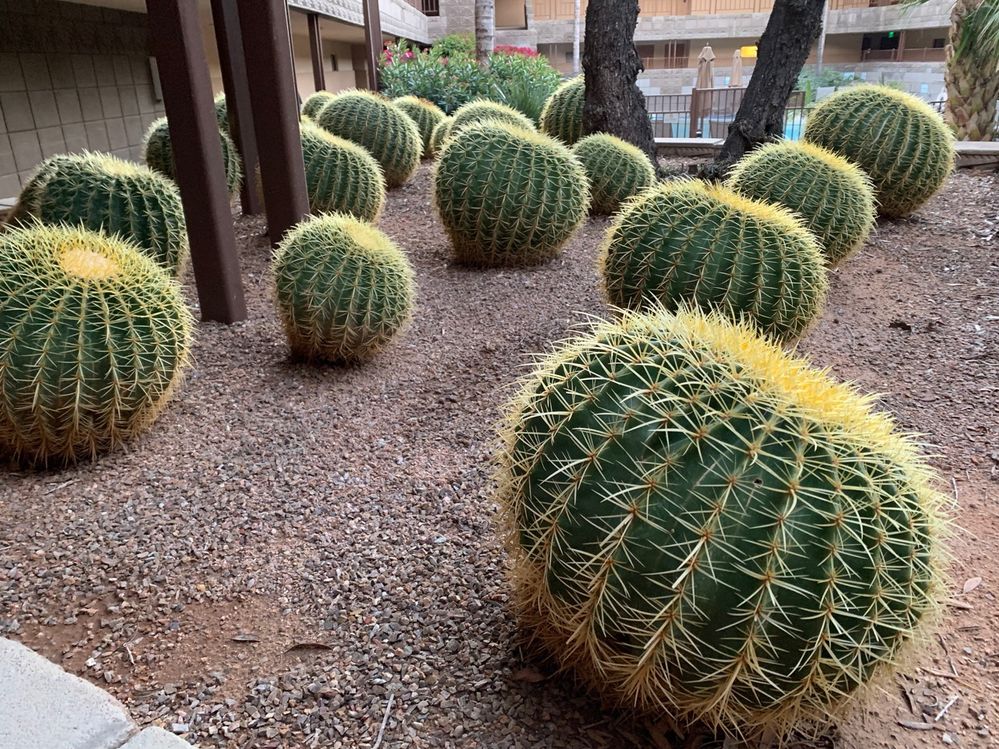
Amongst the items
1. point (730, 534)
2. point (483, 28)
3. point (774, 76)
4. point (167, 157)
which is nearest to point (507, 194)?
point (167, 157)

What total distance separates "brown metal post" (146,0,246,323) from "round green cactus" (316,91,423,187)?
319 cm

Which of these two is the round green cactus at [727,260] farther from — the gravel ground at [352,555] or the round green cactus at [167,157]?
the round green cactus at [167,157]

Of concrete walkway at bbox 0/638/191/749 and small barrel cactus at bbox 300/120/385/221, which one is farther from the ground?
small barrel cactus at bbox 300/120/385/221

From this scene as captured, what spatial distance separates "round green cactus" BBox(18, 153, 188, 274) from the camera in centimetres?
404

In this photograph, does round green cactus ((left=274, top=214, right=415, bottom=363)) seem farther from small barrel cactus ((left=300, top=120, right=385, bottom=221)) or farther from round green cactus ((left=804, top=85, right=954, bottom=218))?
round green cactus ((left=804, top=85, right=954, bottom=218))

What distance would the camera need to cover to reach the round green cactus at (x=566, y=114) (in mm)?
8078

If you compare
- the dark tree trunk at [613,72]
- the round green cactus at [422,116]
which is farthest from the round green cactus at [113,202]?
the round green cactus at [422,116]

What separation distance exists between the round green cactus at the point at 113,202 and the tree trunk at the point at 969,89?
31.7ft

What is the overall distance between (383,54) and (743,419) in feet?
49.5

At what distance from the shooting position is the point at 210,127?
155 inches

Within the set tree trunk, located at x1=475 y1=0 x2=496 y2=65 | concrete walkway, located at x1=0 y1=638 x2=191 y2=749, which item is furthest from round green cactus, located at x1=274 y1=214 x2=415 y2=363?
tree trunk, located at x1=475 y1=0 x2=496 y2=65

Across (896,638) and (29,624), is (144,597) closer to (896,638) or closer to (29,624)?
(29,624)

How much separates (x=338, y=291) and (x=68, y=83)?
6.74m

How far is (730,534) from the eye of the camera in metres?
1.40
